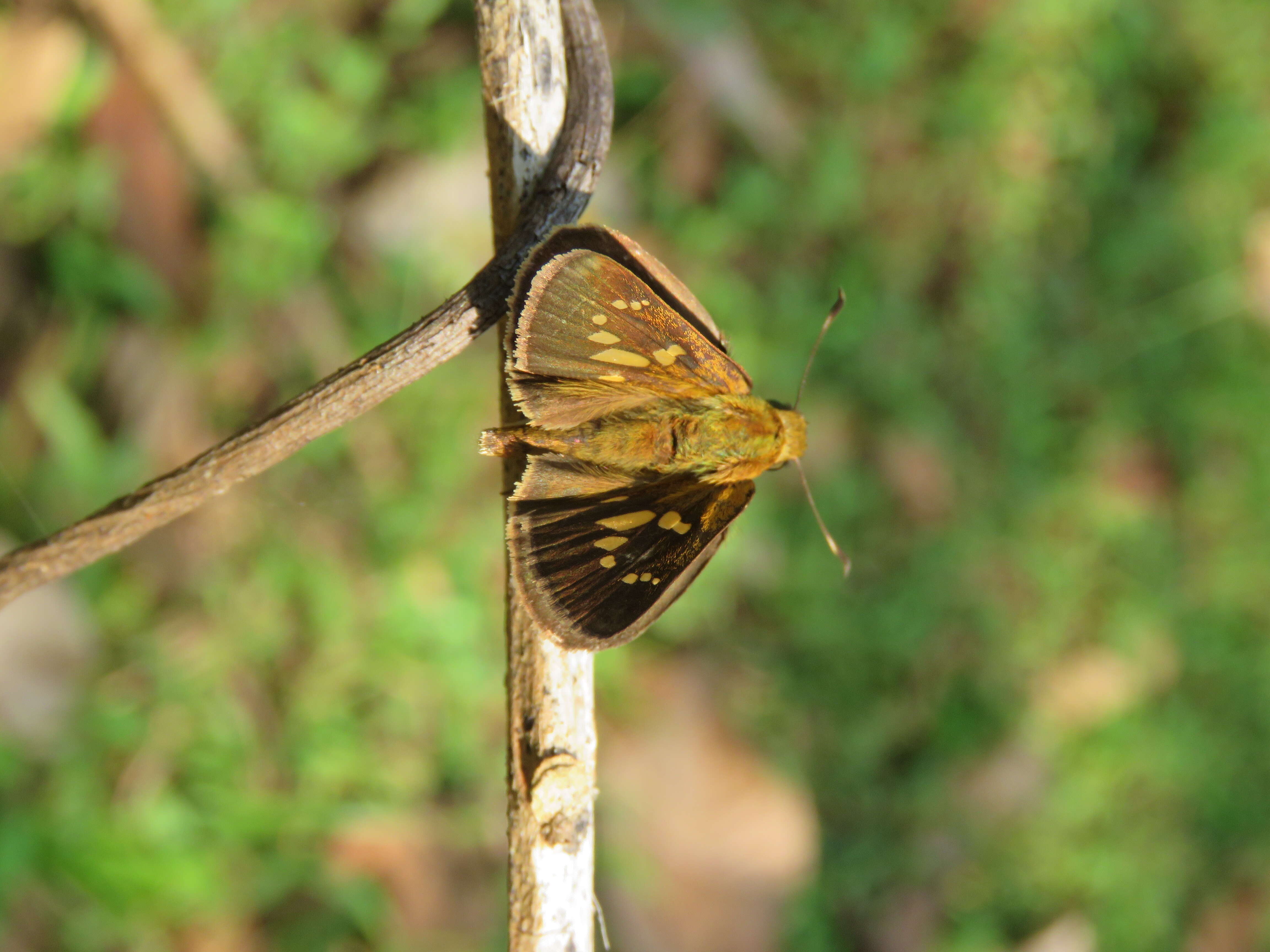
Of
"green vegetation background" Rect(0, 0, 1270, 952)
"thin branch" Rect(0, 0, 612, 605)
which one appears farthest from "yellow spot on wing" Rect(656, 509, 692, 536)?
"green vegetation background" Rect(0, 0, 1270, 952)

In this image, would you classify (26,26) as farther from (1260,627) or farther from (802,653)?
(1260,627)

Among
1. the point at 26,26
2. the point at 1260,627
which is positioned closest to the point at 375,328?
the point at 26,26

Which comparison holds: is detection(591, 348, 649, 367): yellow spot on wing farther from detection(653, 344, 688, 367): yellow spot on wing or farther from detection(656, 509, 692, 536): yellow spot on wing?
detection(656, 509, 692, 536): yellow spot on wing

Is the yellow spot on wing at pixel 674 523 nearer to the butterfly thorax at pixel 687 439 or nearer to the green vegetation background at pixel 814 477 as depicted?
the butterfly thorax at pixel 687 439

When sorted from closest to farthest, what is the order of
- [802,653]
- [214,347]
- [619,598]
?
[619,598] < [214,347] < [802,653]

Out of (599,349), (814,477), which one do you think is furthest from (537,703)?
(814,477)

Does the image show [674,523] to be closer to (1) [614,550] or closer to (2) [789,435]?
(1) [614,550]

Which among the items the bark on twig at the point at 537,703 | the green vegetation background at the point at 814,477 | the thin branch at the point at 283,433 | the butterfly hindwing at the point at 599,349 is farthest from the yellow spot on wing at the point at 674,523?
the green vegetation background at the point at 814,477
